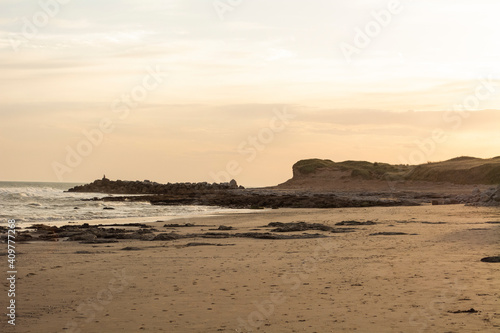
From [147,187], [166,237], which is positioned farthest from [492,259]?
[147,187]

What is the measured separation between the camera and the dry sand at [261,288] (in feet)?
22.5

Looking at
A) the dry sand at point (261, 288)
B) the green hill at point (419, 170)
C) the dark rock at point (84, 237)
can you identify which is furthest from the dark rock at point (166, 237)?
the green hill at point (419, 170)

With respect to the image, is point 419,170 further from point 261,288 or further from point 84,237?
point 261,288

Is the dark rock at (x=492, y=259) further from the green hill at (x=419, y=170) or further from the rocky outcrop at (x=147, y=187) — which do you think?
the rocky outcrop at (x=147, y=187)

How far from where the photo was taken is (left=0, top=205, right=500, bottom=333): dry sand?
6867mm

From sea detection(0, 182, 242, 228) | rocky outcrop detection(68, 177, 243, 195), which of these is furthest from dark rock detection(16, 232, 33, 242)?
rocky outcrop detection(68, 177, 243, 195)

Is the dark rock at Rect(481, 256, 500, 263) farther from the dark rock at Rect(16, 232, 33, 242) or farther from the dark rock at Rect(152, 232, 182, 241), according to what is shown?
the dark rock at Rect(16, 232, 33, 242)

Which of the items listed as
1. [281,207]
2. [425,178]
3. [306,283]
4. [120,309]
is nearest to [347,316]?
[306,283]

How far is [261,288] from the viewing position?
29.1 feet

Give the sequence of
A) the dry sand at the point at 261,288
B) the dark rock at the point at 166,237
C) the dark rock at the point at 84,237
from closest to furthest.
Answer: the dry sand at the point at 261,288 → the dark rock at the point at 84,237 → the dark rock at the point at 166,237

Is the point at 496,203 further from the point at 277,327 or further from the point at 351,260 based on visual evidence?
the point at 277,327

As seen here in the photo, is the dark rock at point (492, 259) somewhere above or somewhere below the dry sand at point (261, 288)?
above

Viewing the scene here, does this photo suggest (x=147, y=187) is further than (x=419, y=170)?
Yes

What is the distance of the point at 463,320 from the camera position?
22.3 ft
